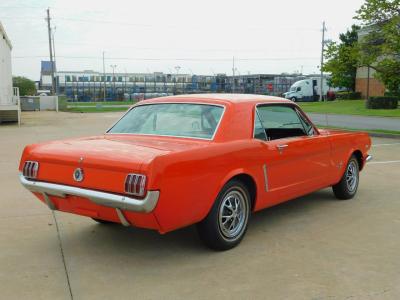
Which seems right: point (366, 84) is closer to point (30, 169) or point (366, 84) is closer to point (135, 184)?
point (30, 169)

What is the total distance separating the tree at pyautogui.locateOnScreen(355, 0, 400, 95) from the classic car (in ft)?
40.5

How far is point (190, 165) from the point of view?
4.13 meters

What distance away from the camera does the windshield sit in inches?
194

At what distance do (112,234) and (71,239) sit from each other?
433mm

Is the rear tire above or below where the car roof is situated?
below

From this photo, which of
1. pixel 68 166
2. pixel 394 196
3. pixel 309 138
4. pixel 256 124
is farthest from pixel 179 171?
pixel 394 196

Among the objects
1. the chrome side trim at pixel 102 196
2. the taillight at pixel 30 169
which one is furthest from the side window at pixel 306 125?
the taillight at pixel 30 169

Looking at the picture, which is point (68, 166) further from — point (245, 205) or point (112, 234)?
point (245, 205)

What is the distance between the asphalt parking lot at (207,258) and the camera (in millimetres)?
3742

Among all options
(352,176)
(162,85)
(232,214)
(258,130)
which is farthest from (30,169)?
(162,85)

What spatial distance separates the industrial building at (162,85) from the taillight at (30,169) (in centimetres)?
6631

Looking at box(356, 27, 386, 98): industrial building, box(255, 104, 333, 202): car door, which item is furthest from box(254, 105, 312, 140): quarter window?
box(356, 27, 386, 98): industrial building

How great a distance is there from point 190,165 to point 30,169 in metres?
1.64

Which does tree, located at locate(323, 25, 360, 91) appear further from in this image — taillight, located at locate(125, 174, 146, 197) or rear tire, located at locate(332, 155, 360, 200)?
taillight, located at locate(125, 174, 146, 197)
